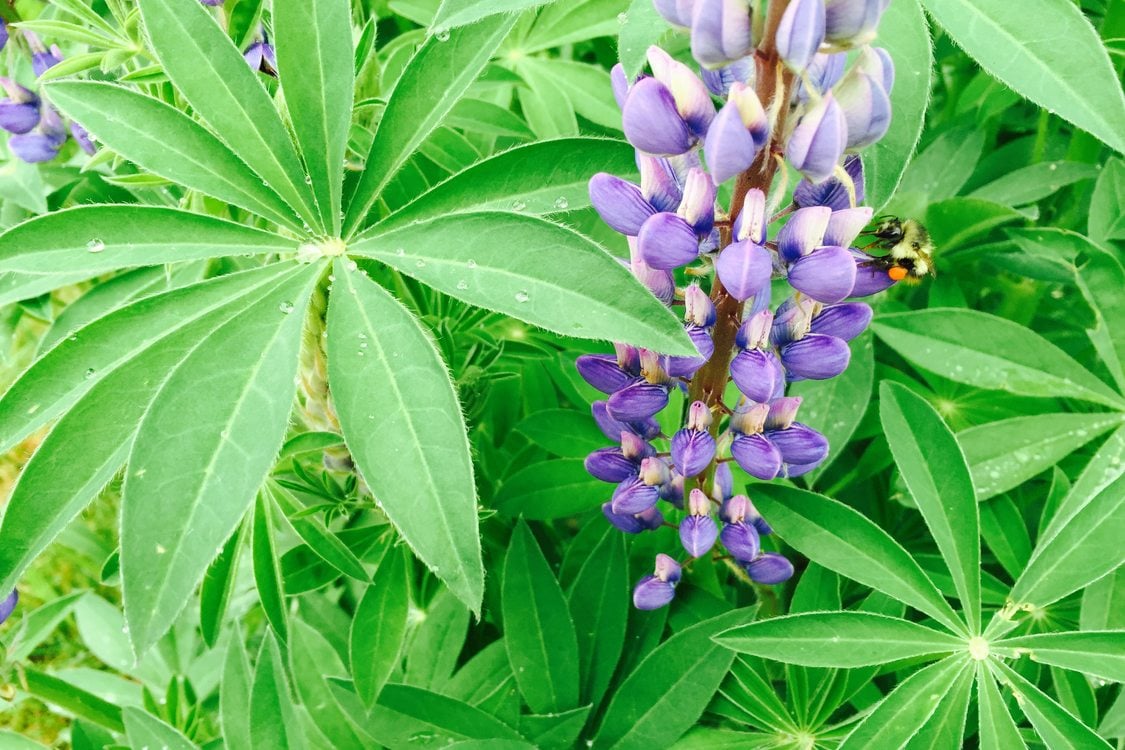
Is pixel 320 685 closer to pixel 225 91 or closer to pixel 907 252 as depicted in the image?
pixel 225 91

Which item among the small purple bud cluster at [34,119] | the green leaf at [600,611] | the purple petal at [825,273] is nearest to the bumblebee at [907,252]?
the purple petal at [825,273]

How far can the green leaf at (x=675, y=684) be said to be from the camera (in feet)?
4.81

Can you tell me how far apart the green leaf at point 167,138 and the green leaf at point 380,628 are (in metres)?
0.67

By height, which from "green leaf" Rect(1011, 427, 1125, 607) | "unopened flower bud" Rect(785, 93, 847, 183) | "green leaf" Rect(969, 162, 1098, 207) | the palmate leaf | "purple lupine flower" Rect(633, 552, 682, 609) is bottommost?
"purple lupine flower" Rect(633, 552, 682, 609)

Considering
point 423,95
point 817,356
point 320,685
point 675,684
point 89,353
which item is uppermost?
point 423,95

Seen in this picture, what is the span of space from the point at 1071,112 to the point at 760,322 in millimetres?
392

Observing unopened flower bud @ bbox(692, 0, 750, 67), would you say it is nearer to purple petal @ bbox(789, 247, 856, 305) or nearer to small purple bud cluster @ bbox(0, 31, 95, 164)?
purple petal @ bbox(789, 247, 856, 305)

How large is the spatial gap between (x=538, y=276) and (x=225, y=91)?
500 mm

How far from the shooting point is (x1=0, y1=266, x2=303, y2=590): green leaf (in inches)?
41.3

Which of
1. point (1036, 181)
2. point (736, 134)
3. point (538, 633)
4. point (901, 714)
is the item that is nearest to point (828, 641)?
point (901, 714)

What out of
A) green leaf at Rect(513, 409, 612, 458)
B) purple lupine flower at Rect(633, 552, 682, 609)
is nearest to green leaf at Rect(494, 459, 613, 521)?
green leaf at Rect(513, 409, 612, 458)

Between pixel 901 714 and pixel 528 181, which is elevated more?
pixel 528 181

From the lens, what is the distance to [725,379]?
128 centimetres

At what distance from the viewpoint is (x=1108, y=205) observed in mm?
1788
